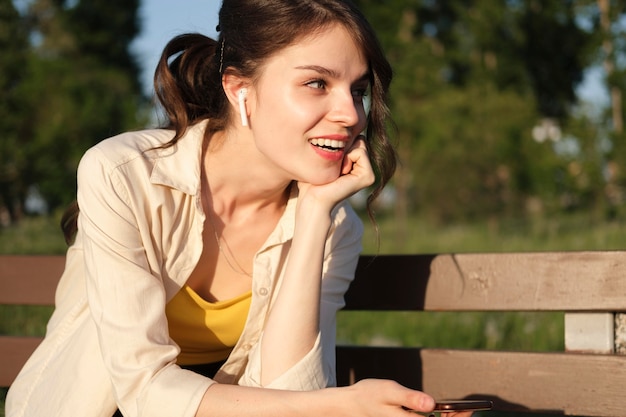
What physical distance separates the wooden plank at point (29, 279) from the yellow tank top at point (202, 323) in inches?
29.2

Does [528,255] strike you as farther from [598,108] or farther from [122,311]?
[598,108]

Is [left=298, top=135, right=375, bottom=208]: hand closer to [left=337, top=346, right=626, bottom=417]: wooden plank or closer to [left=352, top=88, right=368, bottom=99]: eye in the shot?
[left=352, top=88, right=368, bottom=99]: eye

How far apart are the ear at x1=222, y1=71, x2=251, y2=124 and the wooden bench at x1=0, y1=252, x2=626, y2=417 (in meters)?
0.73

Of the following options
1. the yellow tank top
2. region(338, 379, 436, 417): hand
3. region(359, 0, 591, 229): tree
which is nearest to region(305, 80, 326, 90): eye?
the yellow tank top

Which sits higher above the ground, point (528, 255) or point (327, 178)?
point (327, 178)

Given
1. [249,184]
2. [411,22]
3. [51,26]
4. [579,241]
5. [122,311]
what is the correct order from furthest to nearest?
[51,26] → [411,22] → [579,241] → [249,184] → [122,311]

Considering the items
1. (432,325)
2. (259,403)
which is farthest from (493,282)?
(432,325)

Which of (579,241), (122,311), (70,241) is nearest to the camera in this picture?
(122,311)

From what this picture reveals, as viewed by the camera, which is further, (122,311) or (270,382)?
(270,382)

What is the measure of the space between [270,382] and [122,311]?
47cm

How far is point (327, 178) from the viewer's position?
8.11ft

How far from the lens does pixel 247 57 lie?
249 centimetres

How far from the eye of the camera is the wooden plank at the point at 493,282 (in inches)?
103

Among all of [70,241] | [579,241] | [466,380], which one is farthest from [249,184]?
[579,241]
